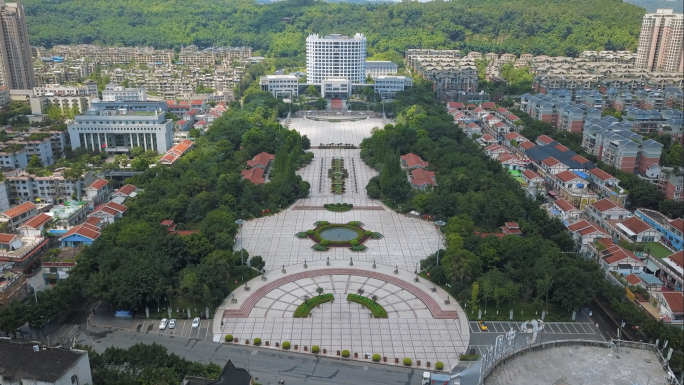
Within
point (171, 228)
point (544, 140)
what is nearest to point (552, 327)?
point (171, 228)

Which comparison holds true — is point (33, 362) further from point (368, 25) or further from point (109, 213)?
point (368, 25)

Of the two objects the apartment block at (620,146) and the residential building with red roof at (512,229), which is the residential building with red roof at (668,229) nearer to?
the residential building with red roof at (512,229)

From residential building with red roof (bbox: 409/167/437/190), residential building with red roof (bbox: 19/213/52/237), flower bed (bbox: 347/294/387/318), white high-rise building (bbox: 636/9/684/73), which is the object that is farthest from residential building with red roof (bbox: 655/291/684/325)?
white high-rise building (bbox: 636/9/684/73)

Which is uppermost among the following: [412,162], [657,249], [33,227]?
[412,162]

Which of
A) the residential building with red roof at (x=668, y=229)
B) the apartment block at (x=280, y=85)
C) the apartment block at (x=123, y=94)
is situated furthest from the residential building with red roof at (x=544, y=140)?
the apartment block at (x=123, y=94)

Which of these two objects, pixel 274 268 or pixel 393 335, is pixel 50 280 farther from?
pixel 393 335
